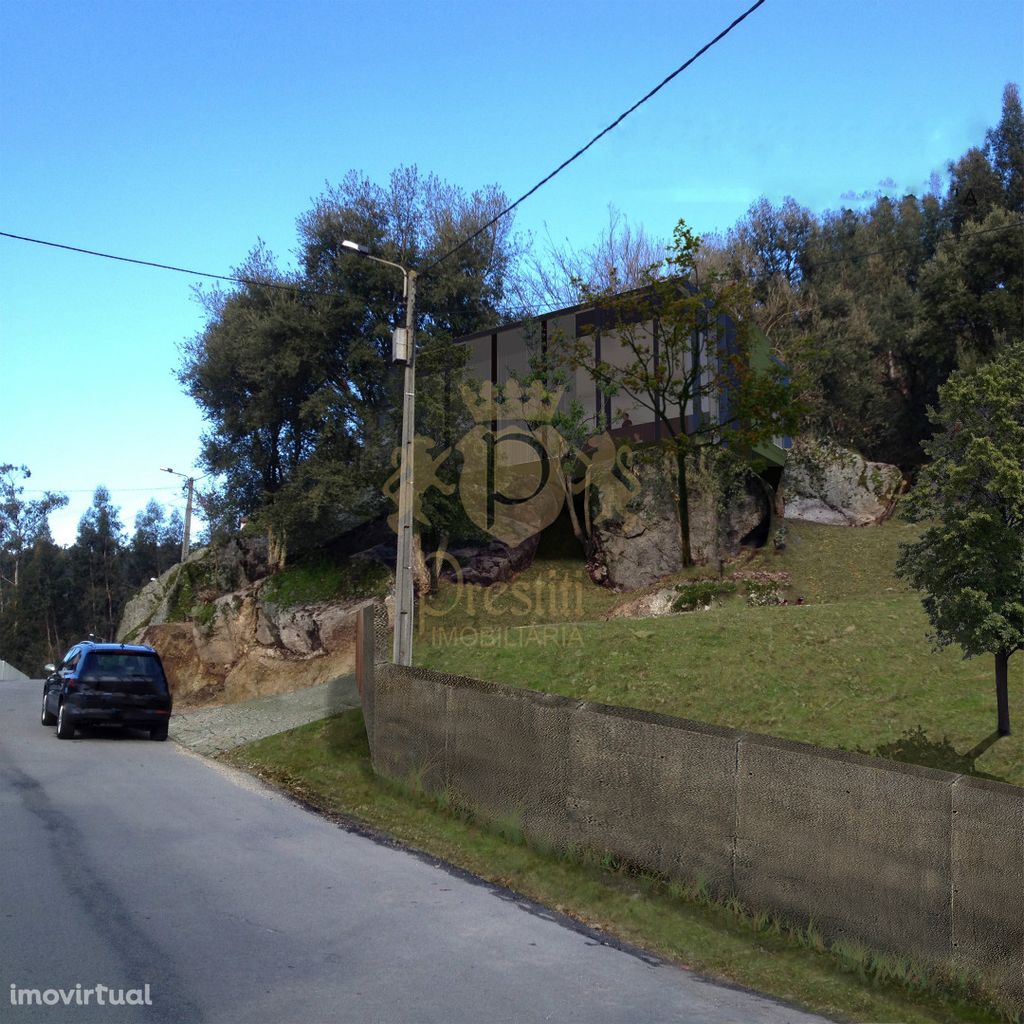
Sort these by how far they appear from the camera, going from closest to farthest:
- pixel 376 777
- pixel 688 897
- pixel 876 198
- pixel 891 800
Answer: pixel 891 800, pixel 688 897, pixel 376 777, pixel 876 198

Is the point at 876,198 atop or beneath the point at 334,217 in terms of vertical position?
atop

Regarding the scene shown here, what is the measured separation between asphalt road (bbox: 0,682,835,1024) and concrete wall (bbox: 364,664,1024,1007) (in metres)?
1.09

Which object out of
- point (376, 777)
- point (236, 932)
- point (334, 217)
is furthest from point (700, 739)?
point (334, 217)

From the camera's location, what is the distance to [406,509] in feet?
46.9

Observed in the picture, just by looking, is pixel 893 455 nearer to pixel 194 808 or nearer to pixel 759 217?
pixel 759 217

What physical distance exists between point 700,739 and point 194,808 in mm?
5904

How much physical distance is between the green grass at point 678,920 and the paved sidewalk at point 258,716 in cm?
490

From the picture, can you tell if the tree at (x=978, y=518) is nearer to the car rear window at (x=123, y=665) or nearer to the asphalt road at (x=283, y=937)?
the asphalt road at (x=283, y=937)

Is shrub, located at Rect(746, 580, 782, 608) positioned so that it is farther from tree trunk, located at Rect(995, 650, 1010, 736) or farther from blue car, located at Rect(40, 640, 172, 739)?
blue car, located at Rect(40, 640, 172, 739)

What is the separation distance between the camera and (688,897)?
754 centimetres

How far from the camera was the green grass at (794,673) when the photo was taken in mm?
11172

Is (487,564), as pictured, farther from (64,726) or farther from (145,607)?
(145,607)

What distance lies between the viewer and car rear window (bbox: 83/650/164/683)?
651 inches
